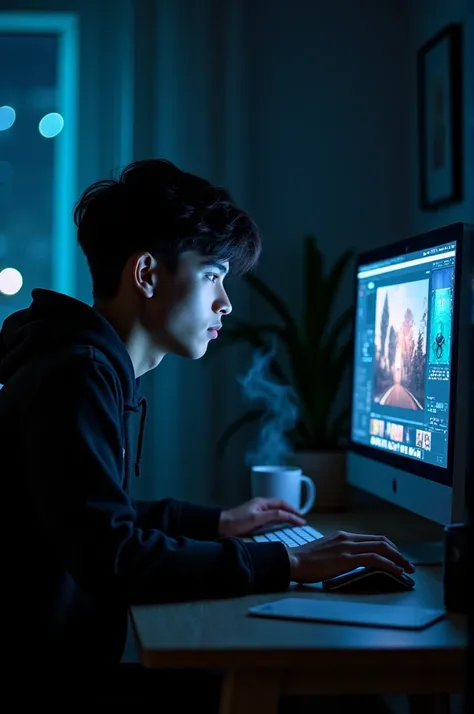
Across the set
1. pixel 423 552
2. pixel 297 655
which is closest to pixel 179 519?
pixel 423 552

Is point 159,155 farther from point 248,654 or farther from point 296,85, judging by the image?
point 248,654

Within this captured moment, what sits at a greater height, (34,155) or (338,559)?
(34,155)

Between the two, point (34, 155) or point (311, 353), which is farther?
point (34, 155)

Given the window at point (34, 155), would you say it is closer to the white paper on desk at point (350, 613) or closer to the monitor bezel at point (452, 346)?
the monitor bezel at point (452, 346)

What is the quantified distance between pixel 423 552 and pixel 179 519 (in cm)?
43

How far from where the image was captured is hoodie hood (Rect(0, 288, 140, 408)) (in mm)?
1290

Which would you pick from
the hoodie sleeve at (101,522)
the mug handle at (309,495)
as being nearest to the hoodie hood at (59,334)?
the hoodie sleeve at (101,522)

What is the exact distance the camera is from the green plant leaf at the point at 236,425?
7.11 ft

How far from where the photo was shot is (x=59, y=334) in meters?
1.29

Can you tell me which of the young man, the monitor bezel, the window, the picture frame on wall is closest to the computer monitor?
the monitor bezel

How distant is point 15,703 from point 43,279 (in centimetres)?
135

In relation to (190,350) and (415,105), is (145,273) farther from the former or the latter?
(415,105)

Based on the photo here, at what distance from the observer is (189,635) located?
1003 mm

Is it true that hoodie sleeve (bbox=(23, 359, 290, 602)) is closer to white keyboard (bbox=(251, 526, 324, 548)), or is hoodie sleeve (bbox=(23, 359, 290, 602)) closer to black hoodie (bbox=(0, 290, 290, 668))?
black hoodie (bbox=(0, 290, 290, 668))
